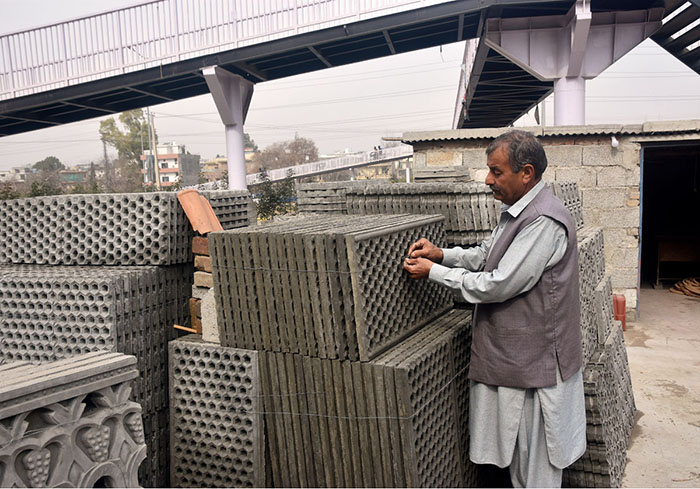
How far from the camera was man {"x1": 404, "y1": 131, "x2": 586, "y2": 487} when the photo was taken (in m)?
2.72

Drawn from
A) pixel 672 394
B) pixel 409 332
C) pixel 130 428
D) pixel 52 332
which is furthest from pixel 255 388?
pixel 672 394

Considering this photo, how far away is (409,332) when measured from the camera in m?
3.38

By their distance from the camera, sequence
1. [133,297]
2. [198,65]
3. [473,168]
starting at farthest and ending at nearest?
[198,65]
[473,168]
[133,297]

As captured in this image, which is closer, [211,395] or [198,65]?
[211,395]

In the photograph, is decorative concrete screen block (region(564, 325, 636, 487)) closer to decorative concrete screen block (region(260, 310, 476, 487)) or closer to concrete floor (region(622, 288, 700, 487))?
concrete floor (region(622, 288, 700, 487))

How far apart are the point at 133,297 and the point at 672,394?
18.1 ft

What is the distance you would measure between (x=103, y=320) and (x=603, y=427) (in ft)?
11.4

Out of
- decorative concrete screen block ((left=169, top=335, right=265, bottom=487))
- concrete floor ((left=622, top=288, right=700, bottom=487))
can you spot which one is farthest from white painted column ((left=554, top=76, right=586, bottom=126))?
decorative concrete screen block ((left=169, top=335, right=265, bottom=487))

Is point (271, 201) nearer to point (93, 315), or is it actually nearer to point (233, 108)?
point (233, 108)

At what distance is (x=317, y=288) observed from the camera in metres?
2.98

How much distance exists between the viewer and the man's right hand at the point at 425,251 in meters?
3.27

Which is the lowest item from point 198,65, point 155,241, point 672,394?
point 672,394

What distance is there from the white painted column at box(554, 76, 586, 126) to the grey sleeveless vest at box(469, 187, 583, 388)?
1276 cm

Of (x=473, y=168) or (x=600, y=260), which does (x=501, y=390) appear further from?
(x=473, y=168)
